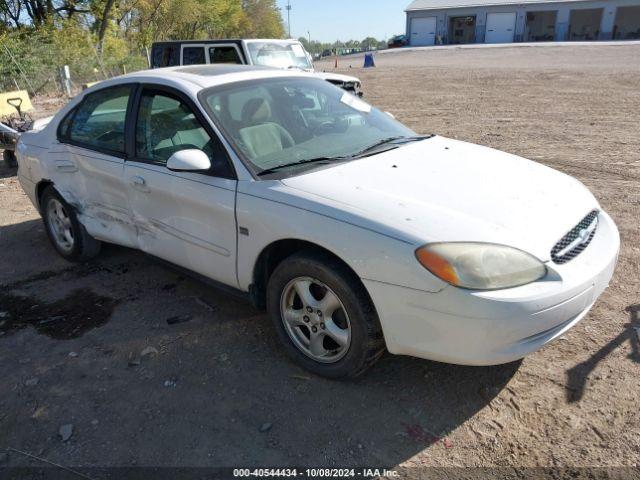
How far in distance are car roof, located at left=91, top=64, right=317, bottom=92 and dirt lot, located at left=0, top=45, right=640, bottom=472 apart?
1.59m

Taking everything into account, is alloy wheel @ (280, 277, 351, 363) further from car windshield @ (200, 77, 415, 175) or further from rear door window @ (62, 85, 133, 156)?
rear door window @ (62, 85, 133, 156)

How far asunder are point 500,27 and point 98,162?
66050mm

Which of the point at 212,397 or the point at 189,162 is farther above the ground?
the point at 189,162

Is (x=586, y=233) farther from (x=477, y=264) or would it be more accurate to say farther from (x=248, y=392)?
(x=248, y=392)

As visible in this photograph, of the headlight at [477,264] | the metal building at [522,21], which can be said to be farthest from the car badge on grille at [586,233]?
the metal building at [522,21]

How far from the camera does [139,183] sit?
140 inches

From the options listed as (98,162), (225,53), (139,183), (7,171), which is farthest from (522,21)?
(139,183)

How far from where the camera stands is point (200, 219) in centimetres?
324

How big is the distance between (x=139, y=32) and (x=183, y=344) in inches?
1819

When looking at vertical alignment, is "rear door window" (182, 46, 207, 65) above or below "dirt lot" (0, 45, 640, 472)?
above

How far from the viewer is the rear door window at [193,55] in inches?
463

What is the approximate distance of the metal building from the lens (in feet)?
188

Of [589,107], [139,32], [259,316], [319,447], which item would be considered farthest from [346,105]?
[139,32]

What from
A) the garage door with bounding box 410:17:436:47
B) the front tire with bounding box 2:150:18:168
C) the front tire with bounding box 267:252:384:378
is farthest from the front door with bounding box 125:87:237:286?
the garage door with bounding box 410:17:436:47
